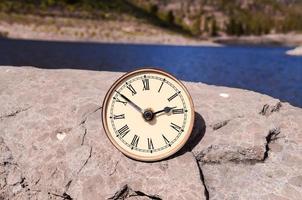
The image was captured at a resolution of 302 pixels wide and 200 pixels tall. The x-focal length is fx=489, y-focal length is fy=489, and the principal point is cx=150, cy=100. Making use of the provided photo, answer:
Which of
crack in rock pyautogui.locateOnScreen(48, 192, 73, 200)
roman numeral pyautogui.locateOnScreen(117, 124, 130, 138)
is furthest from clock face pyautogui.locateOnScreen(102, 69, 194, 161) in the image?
crack in rock pyautogui.locateOnScreen(48, 192, 73, 200)

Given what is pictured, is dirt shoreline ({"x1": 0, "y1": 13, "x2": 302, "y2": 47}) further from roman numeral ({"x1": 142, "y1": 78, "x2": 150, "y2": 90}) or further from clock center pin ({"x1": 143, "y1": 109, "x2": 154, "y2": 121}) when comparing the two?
clock center pin ({"x1": 143, "y1": 109, "x2": 154, "y2": 121})

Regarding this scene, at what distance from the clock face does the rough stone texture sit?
256 mm

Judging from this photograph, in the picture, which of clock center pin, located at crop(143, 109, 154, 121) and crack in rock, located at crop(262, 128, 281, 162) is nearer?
clock center pin, located at crop(143, 109, 154, 121)

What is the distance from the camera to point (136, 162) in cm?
855

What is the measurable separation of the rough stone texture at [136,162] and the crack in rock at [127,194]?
2 cm

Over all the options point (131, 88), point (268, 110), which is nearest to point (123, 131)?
point (131, 88)

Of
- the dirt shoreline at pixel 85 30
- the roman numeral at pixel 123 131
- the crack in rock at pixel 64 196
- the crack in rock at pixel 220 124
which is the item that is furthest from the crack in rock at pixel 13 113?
the dirt shoreline at pixel 85 30

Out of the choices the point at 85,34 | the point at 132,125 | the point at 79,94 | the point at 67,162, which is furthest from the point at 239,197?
the point at 85,34

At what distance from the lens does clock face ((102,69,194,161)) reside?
27.9ft

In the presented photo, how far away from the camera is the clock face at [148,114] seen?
8516mm

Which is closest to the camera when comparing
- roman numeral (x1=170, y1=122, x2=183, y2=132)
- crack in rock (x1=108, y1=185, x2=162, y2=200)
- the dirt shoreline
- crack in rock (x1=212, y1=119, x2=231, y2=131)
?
crack in rock (x1=108, y1=185, x2=162, y2=200)

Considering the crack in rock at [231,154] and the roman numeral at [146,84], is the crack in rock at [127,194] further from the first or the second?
the roman numeral at [146,84]

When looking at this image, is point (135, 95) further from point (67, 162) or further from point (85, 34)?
point (85, 34)

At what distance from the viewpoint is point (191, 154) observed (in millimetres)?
8648
